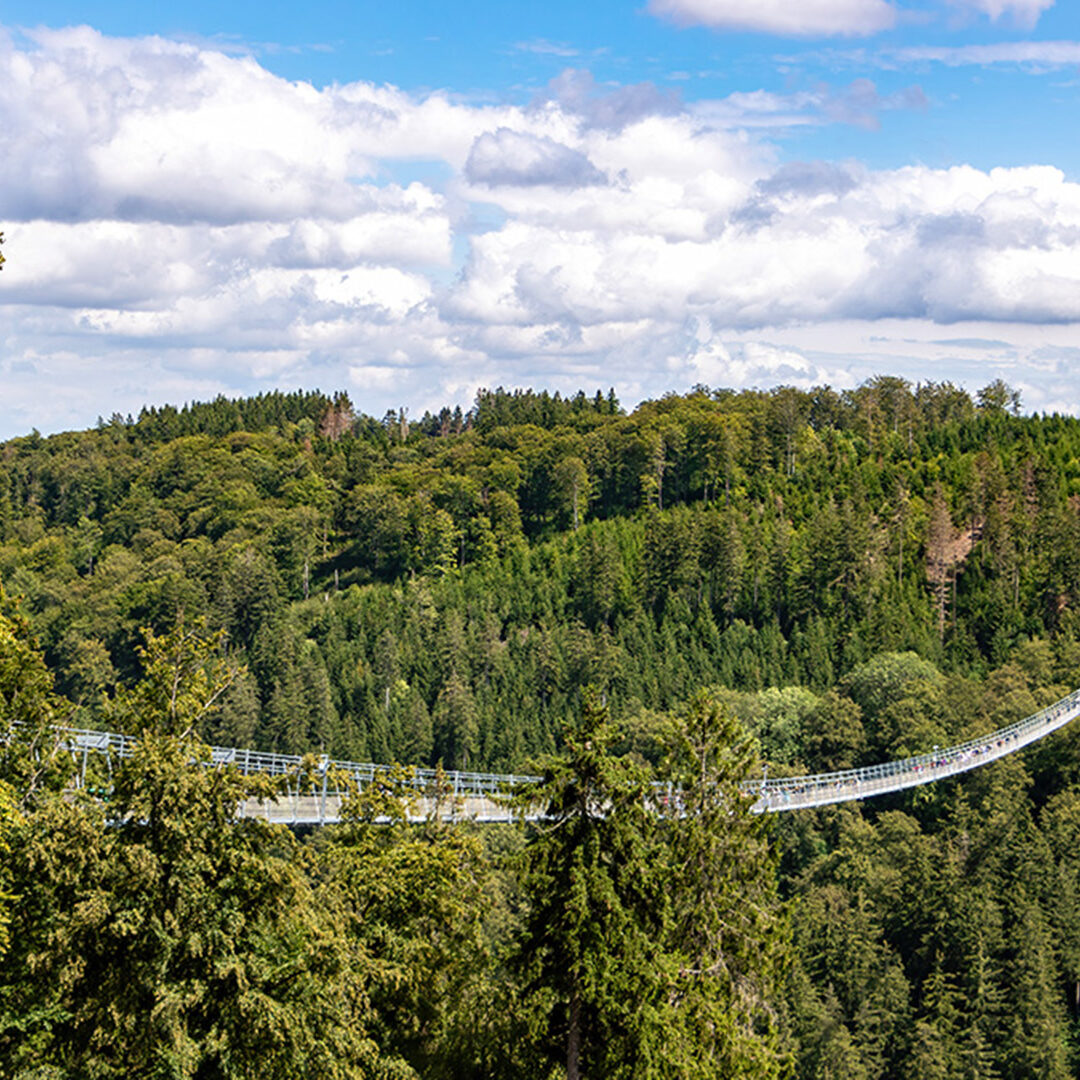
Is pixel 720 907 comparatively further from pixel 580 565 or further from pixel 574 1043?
pixel 580 565

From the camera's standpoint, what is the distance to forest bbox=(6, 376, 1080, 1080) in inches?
731

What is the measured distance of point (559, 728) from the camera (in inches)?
2037

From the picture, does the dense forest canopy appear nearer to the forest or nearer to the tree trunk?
the forest

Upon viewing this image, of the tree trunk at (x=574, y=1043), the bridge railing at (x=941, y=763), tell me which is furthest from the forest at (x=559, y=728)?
the bridge railing at (x=941, y=763)

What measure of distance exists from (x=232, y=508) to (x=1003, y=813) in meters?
105

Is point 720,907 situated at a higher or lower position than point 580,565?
lower

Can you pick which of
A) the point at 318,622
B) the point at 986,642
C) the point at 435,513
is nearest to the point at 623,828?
the point at 986,642

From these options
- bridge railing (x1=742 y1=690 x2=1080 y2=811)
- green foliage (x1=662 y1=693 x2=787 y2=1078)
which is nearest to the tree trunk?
green foliage (x1=662 y1=693 x2=787 y2=1078)

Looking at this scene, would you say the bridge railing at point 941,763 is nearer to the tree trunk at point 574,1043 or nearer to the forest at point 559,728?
the forest at point 559,728

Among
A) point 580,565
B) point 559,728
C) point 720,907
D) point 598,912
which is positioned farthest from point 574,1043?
point 580,565

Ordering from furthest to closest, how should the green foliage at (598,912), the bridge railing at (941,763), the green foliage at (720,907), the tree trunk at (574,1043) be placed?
the bridge railing at (941,763) < the green foliage at (720,907) < the tree trunk at (574,1043) < the green foliage at (598,912)

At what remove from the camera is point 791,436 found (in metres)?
129

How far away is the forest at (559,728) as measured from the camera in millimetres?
18578

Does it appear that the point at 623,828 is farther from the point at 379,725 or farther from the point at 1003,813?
the point at 379,725
